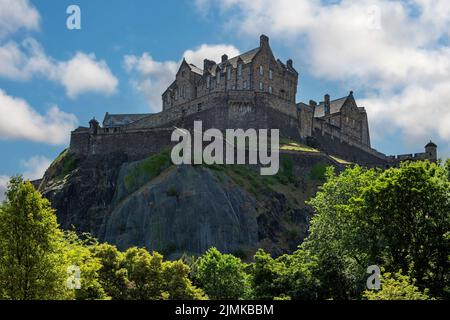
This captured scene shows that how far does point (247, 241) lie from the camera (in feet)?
272

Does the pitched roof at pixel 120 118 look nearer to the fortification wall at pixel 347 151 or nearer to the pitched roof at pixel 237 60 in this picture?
the pitched roof at pixel 237 60

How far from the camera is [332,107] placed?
436 feet

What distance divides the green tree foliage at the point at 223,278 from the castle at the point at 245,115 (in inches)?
1573

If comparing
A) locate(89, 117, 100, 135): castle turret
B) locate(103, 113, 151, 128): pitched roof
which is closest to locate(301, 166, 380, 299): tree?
locate(89, 117, 100, 135): castle turret

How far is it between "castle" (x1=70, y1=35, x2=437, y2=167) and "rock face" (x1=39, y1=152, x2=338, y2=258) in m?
4.74

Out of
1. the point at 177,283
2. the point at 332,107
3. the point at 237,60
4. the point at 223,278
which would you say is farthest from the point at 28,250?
the point at 332,107

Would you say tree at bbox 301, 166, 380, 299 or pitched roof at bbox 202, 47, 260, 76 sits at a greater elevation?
pitched roof at bbox 202, 47, 260, 76

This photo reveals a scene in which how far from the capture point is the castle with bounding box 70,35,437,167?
104 m

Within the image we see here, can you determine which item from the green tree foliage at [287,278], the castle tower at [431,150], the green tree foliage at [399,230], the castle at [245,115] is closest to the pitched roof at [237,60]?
the castle at [245,115]

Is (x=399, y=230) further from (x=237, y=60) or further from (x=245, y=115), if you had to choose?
(x=237, y=60)

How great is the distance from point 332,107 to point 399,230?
297 ft

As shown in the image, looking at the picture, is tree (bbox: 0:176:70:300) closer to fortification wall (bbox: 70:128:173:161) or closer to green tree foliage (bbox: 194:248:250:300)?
green tree foliage (bbox: 194:248:250:300)
